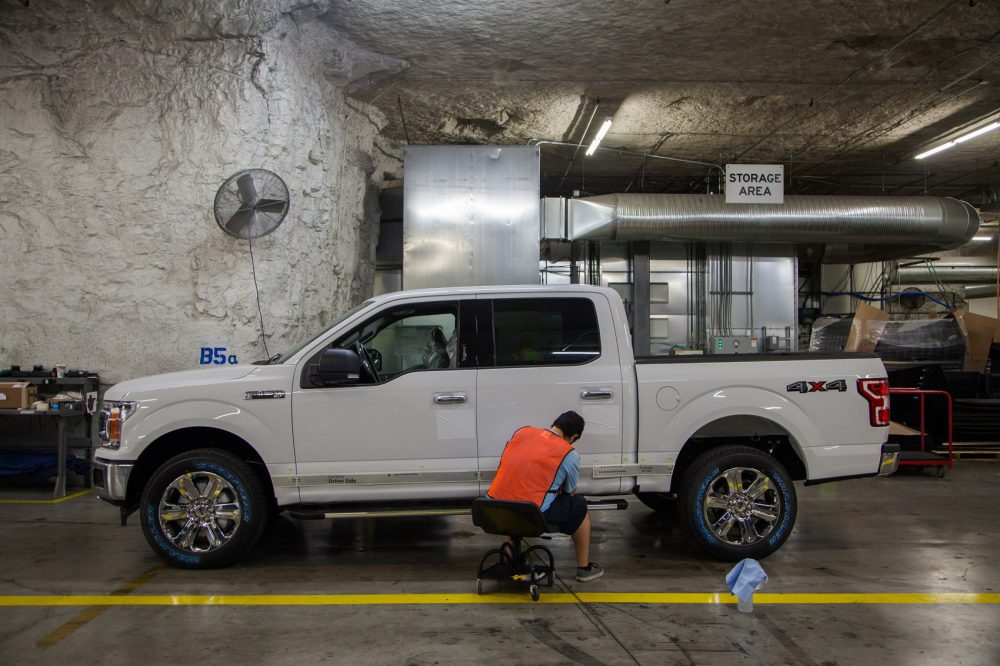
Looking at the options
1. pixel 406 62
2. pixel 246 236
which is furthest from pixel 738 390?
pixel 406 62

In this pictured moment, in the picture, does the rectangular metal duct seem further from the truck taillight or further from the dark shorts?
the dark shorts

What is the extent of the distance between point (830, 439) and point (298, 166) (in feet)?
22.7

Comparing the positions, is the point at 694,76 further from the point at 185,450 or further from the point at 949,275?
the point at 949,275

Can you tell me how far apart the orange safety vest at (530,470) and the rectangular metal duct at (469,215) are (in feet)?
21.2

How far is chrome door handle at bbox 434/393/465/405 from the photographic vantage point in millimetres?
4797

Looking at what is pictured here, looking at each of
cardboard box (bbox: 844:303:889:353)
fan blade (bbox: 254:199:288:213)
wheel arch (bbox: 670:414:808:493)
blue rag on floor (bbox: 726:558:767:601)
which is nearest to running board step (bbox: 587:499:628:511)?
wheel arch (bbox: 670:414:808:493)

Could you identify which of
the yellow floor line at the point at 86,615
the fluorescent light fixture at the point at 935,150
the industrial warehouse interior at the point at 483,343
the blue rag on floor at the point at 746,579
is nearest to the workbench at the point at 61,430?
the industrial warehouse interior at the point at 483,343

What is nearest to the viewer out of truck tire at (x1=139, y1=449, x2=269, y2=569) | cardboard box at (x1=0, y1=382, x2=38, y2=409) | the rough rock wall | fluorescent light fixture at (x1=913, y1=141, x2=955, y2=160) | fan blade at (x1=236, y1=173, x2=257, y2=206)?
truck tire at (x1=139, y1=449, x2=269, y2=569)

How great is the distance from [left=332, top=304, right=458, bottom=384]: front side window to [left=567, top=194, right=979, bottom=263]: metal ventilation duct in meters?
6.85

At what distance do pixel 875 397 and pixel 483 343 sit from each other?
117 inches

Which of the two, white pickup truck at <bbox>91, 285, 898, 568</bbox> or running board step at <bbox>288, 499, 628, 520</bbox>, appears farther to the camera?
white pickup truck at <bbox>91, 285, 898, 568</bbox>

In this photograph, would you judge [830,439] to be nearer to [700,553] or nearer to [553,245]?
[700,553]

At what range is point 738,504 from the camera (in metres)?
4.94

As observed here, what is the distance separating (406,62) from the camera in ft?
30.8
